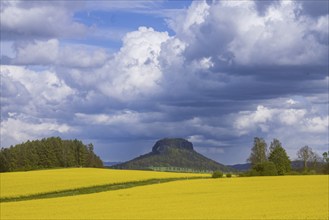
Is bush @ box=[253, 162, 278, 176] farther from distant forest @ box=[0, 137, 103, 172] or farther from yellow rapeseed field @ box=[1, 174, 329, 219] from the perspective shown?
distant forest @ box=[0, 137, 103, 172]

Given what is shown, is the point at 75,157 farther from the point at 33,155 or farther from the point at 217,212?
the point at 217,212

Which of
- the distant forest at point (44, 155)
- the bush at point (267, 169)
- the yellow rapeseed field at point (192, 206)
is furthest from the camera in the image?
the distant forest at point (44, 155)

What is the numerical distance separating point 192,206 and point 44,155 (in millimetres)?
127789

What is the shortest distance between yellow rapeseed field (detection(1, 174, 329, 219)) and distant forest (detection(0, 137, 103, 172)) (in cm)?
10480

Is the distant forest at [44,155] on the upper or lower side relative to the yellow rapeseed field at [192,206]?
upper

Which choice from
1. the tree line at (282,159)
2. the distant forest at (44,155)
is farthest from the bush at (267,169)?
the distant forest at (44,155)

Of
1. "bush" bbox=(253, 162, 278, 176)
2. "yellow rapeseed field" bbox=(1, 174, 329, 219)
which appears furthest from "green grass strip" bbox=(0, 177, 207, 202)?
"bush" bbox=(253, 162, 278, 176)

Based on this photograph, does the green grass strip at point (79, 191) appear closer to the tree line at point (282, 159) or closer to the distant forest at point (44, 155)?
the tree line at point (282, 159)

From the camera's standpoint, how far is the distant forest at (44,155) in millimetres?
170250

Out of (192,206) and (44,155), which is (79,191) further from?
(44,155)

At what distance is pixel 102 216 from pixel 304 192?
95.2 feet

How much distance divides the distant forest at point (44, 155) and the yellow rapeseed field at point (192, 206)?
105 metres

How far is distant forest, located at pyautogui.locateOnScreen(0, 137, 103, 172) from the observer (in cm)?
17025

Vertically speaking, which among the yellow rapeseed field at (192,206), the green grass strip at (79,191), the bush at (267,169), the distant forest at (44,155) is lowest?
the yellow rapeseed field at (192,206)
